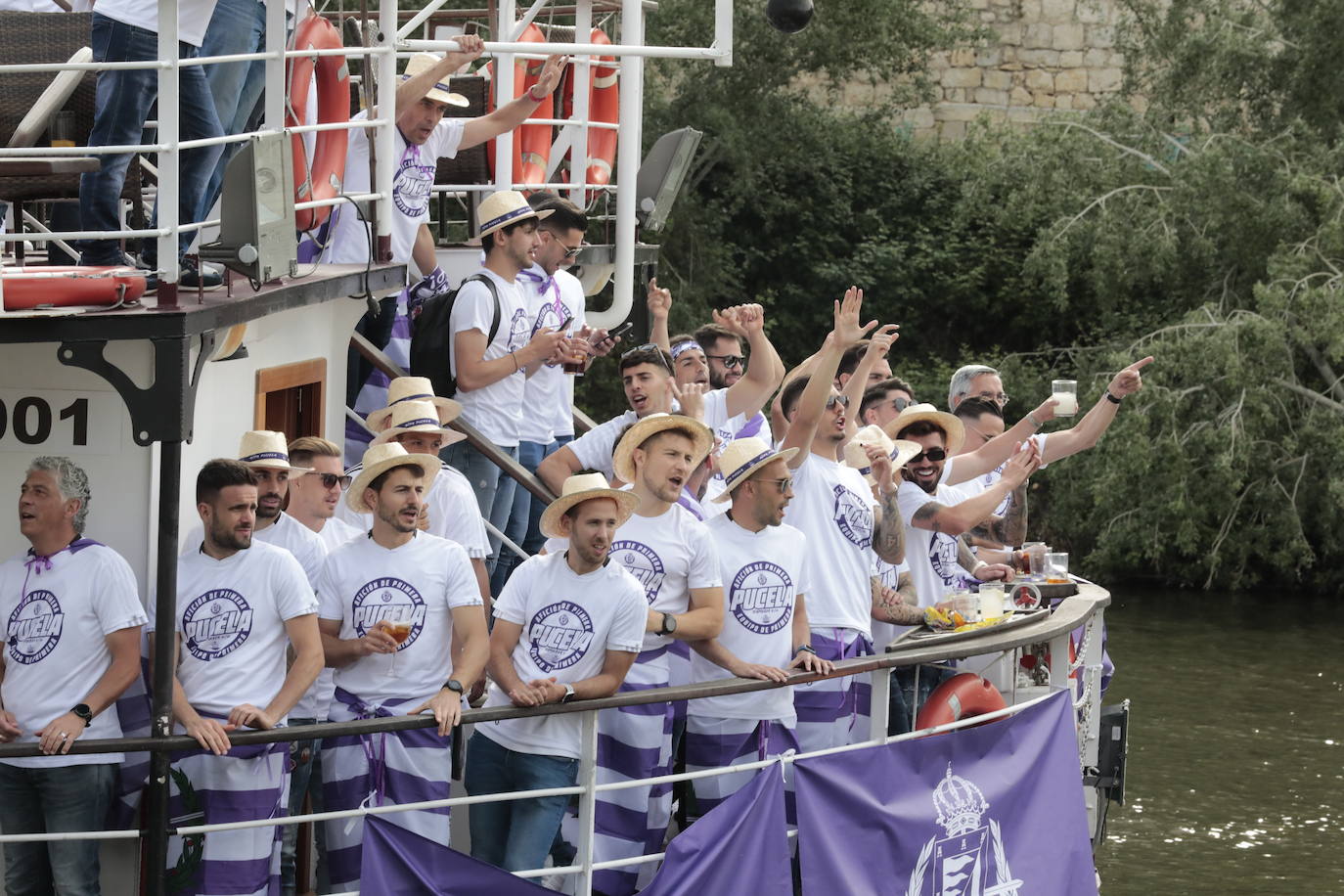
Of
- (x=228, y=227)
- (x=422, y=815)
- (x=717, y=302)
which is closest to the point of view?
(x=228, y=227)

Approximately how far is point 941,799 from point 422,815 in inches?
86.1

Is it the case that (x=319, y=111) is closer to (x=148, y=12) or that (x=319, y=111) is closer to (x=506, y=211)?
(x=506, y=211)

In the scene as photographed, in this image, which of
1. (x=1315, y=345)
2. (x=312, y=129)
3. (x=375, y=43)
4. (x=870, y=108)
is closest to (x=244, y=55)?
(x=312, y=129)

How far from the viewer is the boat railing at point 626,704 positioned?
21.0ft

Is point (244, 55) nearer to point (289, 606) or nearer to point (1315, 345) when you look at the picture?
point (289, 606)

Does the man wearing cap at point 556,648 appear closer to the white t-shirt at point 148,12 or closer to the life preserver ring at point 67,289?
the life preserver ring at point 67,289

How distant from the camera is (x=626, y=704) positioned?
695 centimetres

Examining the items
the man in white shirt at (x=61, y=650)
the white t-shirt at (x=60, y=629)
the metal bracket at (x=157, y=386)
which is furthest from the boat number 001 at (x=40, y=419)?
the metal bracket at (x=157, y=386)

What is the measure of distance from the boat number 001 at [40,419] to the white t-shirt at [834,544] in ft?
8.52

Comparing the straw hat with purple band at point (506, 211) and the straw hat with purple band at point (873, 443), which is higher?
the straw hat with purple band at point (506, 211)

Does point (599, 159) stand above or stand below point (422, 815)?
above

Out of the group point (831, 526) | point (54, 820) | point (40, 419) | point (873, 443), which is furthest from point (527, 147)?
point (54, 820)

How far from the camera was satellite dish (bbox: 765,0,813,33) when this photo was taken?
9141mm

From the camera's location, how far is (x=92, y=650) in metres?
6.53
